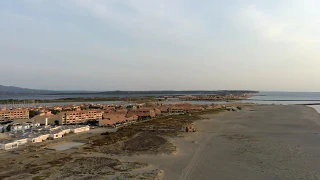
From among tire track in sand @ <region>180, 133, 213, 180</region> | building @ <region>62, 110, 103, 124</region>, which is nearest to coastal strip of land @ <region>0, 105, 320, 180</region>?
tire track in sand @ <region>180, 133, 213, 180</region>

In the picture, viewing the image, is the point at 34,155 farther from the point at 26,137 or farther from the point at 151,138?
the point at 151,138

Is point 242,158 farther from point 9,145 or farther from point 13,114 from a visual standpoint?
point 13,114

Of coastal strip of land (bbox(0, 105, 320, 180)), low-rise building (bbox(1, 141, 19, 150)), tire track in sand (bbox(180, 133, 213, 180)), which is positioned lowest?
tire track in sand (bbox(180, 133, 213, 180))

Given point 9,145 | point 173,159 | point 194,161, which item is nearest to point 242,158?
point 194,161

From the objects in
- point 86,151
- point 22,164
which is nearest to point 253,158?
point 86,151

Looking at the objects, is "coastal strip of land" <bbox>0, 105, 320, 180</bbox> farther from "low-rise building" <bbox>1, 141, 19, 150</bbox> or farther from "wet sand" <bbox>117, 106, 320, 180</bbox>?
"low-rise building" <bbox>1, 141, 19, 150</bbox>

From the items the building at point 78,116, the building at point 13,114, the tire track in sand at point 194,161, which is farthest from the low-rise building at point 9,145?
the building at point 13,114

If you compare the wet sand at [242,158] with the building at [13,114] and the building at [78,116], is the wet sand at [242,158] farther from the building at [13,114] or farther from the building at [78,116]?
the building at [13,114]

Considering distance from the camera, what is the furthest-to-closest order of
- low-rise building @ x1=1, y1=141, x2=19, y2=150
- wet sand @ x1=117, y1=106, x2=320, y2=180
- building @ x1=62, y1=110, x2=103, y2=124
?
building @ x1=62, y1=110, x2=103, y2=124, low-rise building @ x1=1, y1=141, x2=19, y2=150, wet sand @ x1=117, y1=106, x2=320, y2=180
